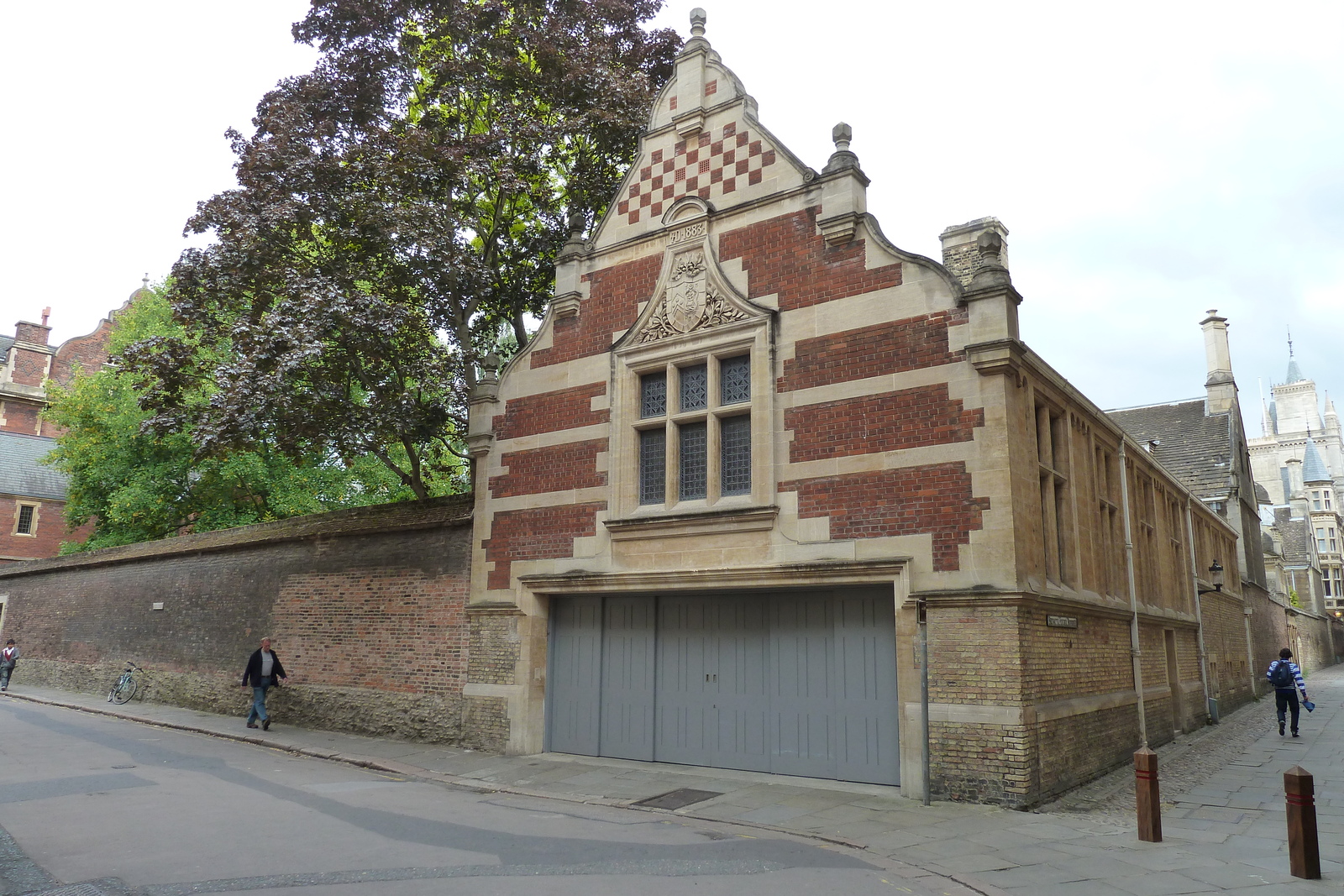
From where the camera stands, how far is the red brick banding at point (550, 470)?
524 inches

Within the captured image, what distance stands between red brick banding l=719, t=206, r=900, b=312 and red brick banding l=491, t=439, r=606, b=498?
134 inches

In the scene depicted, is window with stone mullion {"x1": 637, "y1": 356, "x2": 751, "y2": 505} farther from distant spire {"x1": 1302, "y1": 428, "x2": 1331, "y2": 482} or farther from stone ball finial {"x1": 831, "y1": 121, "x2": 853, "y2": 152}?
distant spire {"x1": 1302, "y1": 428, "x2": 1331, "y2": 482}

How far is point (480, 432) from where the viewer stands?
48.1ft

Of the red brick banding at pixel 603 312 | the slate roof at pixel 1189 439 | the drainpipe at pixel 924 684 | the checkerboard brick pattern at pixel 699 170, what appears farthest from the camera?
the slate roof at pixel 1189 439

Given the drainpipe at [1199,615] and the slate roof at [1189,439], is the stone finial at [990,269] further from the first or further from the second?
the slate roof at [1189,439]

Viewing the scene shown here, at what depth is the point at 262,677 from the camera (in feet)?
51.3

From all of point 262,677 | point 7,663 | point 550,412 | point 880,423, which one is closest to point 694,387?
point 550,412

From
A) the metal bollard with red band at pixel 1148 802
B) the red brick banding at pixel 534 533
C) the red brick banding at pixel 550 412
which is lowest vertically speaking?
the metal bollard with red band at pixel 1148 802

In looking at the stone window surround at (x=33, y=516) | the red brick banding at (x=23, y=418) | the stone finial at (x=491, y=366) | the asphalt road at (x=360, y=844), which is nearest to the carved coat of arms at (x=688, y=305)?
the stone finial at (x=491, y=366)

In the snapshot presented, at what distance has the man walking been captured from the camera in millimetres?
25188

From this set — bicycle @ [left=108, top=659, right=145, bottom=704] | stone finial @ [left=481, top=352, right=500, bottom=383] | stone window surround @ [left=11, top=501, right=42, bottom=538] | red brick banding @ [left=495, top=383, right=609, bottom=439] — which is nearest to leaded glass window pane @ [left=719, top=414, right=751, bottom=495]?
red brick banding @ [left=495, top=383, right=609, bottom=439]

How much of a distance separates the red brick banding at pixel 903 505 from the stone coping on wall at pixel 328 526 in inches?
246

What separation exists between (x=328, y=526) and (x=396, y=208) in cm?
597

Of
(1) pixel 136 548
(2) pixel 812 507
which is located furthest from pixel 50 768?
(1) pixel 136 548
